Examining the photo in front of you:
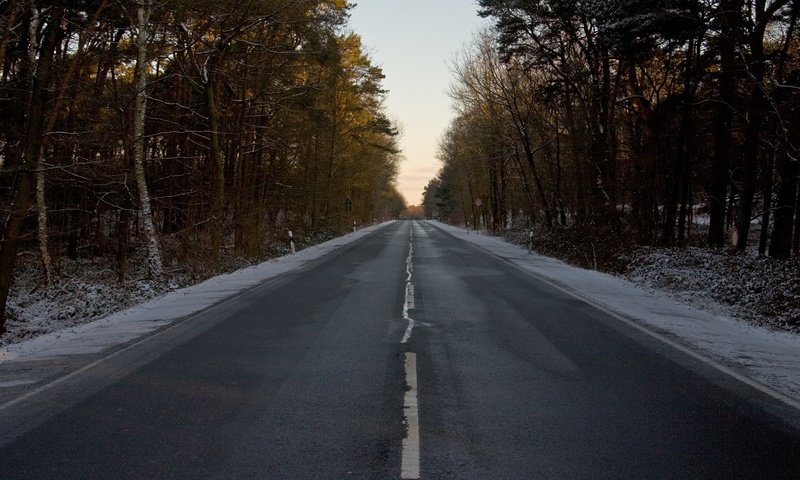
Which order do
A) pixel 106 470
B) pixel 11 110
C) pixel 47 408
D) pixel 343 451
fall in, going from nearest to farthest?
pixel 106 470
pixel 343 451
pixel 47 408
pixel 11 110

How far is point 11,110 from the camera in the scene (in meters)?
18.4

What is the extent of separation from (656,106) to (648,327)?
14173 millimetres

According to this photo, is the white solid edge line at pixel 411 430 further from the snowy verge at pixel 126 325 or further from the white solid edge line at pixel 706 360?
the snowy verge at pixel 126 325

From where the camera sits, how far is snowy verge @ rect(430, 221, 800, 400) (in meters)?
6.43

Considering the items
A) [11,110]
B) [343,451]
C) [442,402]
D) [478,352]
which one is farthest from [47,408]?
[11,110]

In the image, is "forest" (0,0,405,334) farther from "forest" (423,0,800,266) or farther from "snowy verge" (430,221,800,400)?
"snowy verge" (430,221,800,400)

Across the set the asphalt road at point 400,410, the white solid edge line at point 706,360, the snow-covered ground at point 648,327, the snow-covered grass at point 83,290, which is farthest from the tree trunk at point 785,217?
the snow-covered grass at point 83,290

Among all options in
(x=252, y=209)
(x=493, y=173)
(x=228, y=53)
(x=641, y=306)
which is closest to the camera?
(x=641, y=306)

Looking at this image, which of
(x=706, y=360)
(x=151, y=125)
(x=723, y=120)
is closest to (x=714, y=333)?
(x=706, y=360)

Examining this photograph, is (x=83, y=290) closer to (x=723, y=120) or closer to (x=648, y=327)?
(x=648, y=327)

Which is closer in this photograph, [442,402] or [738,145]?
[442,402]

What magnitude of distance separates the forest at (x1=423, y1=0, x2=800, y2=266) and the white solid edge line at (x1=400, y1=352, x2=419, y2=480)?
1143 centimetres

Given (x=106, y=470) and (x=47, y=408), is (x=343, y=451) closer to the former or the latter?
(x=106, y=470)

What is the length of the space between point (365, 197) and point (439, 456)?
7327 cm
